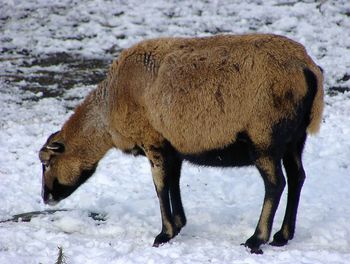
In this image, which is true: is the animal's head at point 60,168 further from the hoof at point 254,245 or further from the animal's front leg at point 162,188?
the hoof at point 254,245

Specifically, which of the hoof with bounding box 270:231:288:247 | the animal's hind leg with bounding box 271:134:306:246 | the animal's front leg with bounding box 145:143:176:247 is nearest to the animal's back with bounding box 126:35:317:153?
the animal's front leg with bounding box 145:143:176:247

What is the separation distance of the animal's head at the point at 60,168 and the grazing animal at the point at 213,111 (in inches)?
8.7

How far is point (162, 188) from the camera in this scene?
7035 mm

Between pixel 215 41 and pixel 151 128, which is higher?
pixel 215 41

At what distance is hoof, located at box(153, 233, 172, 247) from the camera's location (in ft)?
22.7

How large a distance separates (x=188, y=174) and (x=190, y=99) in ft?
8.89

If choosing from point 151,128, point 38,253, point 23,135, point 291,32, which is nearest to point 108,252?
point 38,253

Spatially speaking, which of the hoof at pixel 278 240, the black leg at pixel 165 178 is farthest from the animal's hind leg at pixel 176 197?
the hoof at pixel 278 240

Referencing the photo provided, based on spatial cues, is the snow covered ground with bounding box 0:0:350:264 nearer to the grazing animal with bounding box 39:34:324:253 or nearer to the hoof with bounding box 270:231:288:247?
the hoof with bounding box 270:231:288:247

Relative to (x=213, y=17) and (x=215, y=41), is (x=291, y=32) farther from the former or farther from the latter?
(x=215, y=41)

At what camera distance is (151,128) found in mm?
6867

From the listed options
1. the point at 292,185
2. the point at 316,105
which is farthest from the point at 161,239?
the point at 316,105

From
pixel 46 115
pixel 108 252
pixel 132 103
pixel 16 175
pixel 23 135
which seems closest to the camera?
pixel 108 252

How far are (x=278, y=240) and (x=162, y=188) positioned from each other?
122cm
